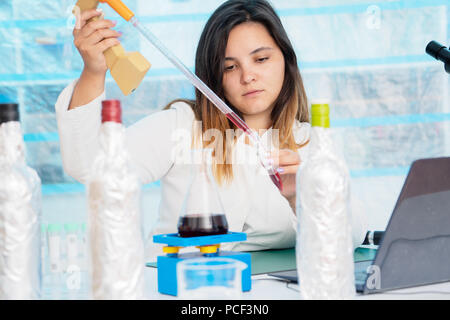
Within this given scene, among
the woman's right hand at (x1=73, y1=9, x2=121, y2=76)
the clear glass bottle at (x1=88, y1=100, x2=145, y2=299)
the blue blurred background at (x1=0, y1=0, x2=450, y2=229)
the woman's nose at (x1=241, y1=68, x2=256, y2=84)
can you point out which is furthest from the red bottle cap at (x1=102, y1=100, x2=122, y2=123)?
the blue blurred background at (x1=0, y1=0, x2=450, y2=229)

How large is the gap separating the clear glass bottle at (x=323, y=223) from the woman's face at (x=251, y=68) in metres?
0.86

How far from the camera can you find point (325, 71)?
245 cm

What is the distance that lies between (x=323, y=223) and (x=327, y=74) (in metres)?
1.88

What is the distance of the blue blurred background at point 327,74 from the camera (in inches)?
90.6

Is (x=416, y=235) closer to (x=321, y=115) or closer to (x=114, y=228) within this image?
(x=321, y=115)

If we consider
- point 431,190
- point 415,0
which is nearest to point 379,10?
point 415,0

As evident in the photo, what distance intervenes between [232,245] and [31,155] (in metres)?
1.20

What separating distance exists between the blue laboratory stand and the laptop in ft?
0.62

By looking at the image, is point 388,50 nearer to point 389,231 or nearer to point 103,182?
point 389,231

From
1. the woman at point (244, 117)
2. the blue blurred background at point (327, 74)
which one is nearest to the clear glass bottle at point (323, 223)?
the woman at point (244, 117)

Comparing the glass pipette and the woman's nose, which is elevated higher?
the woman's nose

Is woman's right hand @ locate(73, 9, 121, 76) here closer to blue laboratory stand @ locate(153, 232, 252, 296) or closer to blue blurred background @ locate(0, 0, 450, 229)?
blue laboratory stand @ locate(153, 232, 252, 296)

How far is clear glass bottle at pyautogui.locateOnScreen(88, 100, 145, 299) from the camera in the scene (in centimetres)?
60

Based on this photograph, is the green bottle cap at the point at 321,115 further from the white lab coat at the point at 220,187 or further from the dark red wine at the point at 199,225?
the white lab coat at the point at 220,187
